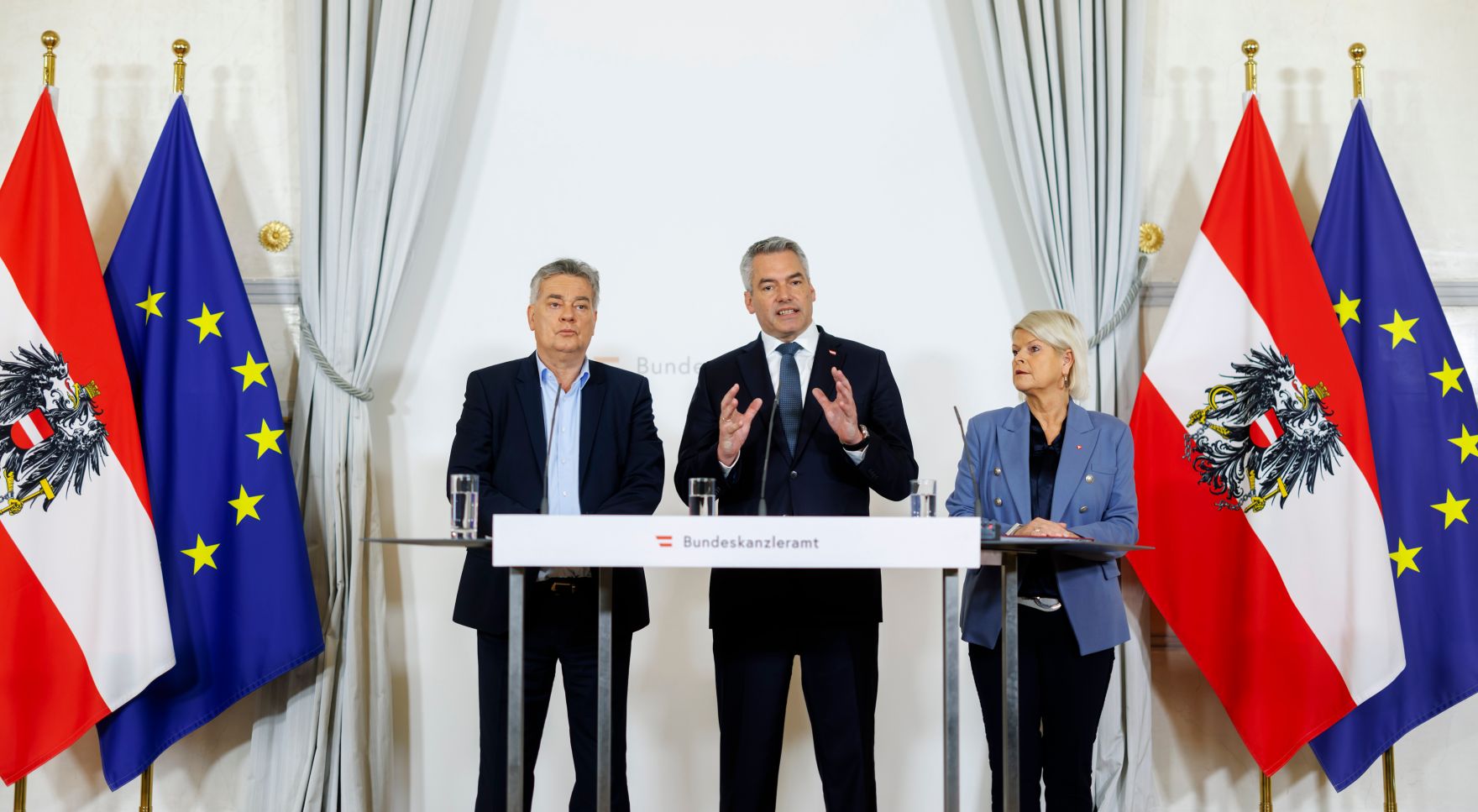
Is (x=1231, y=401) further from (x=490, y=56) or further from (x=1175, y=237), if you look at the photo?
(x=490, y=56)

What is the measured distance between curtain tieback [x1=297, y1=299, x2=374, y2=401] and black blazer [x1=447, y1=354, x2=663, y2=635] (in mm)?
736

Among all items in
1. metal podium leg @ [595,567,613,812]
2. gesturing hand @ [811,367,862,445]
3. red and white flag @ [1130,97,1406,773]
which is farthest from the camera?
red and white flag @ [1130,97,1406,773]

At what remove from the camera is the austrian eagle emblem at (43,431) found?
3.28 m

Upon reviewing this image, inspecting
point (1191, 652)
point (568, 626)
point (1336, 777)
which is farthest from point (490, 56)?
point (1336, 777)

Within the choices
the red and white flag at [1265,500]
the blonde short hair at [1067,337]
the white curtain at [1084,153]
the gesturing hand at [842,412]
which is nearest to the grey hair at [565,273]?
the gesturing hand at [842,412]

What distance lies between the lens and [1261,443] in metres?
3.47

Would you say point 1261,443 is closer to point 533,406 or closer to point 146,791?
point 533,406

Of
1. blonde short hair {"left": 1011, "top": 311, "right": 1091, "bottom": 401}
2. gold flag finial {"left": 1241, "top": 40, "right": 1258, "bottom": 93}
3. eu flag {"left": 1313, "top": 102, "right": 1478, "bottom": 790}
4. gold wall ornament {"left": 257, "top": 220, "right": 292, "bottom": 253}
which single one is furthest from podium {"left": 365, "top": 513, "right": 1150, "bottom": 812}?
gold flag finial {"left": 1241, "top": 40, "right": 1258, "bottom": 93}

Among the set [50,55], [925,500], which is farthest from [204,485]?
[925,500]

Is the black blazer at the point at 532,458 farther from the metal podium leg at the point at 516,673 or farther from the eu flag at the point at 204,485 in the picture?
the eu flag at the point at 204,485

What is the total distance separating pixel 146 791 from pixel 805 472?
2.36m

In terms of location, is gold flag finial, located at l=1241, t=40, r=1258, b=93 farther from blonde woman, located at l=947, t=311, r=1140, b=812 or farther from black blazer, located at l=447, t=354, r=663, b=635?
black blazer, located at l=447, t=354, r=663, b=635

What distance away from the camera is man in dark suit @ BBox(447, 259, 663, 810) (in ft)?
9.65

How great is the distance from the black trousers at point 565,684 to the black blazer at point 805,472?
1.01 feet
